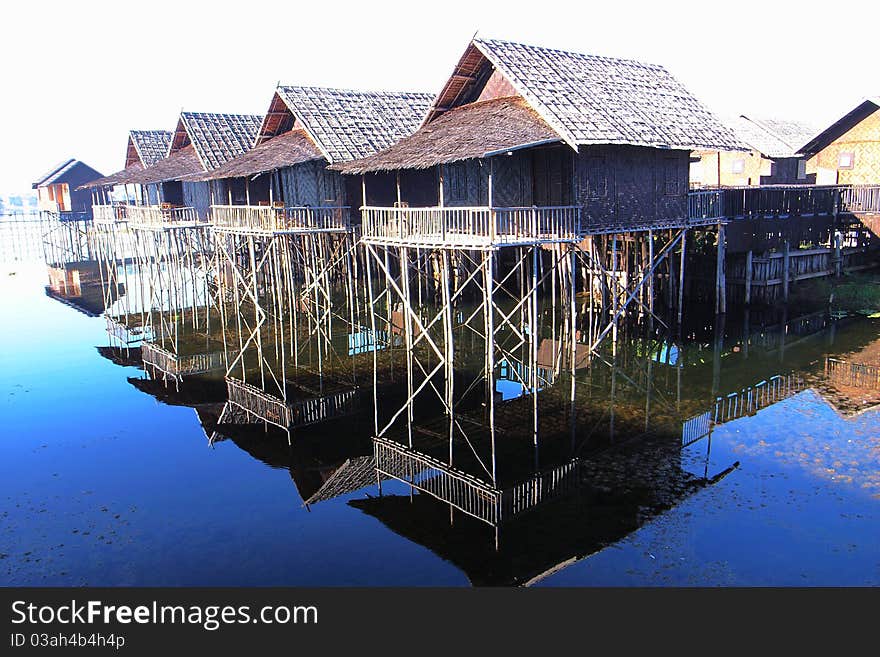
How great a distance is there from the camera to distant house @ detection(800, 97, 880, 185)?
31.7 m

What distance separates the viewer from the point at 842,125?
107ft

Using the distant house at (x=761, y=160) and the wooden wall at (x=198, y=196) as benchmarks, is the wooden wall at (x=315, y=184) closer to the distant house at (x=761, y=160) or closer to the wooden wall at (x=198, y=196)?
the wooden wall at (x=198, y=196)

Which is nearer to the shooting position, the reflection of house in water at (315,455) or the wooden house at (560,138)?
the reflection of house in water at (315,455)

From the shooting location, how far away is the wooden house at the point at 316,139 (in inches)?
971

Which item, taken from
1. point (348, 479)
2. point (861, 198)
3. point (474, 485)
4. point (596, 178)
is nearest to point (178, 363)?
point (348, 479)

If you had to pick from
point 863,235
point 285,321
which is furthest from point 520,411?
point 863,235

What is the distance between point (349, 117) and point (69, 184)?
3650 centimetres

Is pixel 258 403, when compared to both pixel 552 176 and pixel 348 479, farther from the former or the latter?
pixel 552 176

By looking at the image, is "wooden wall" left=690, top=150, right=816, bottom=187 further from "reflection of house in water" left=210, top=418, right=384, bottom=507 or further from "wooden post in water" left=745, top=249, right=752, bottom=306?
"reflection of house in water" left=210, top=418, right=384, bottom=507

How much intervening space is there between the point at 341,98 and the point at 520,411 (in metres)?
16.7

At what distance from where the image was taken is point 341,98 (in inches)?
1073

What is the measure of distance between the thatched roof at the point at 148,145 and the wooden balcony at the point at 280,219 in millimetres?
16679

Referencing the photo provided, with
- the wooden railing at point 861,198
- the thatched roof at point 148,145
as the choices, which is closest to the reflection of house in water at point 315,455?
the wooden railing at point 861,198

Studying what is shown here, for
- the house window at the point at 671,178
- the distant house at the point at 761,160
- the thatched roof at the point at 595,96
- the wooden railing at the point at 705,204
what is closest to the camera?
the thatched roof at the point at 595,96
